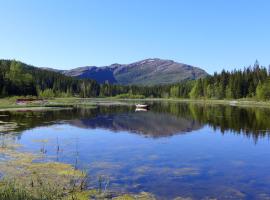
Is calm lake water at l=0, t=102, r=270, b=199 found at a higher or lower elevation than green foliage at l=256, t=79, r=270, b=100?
lower

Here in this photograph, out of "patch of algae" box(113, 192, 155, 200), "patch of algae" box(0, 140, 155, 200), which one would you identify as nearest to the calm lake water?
"patch of algae" box(113, 192, 155, 200)

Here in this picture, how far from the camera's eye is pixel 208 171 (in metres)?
28.2

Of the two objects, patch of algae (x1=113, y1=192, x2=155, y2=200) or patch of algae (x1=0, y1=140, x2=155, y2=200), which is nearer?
patch of algae (x1=0, y1=140, x2=155, y2=200)

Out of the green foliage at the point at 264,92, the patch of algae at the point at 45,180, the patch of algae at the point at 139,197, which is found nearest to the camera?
the patch of algae at the point at 45,180

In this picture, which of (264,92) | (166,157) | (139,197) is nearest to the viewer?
(139,197)

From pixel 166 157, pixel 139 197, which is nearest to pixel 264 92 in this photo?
pixel 166 157

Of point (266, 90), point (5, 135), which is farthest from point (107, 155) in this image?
point (266, 90)

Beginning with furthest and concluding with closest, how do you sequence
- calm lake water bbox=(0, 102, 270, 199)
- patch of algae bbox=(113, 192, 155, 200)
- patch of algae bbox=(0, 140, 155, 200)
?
1. calm lake water bbox=(0, 102, 270, 199)
2. patch of algae bbox=(113, 192, 155, 200)
3. patch of algae bbox=(0, 140, 155, 200)

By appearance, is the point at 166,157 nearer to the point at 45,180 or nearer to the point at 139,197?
the point at 139,197

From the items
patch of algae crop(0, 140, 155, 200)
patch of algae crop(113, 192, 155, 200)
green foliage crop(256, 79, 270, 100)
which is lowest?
patch of algae crop(113, 192, 155, 200)

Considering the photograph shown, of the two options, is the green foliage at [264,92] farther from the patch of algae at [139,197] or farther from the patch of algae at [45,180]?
the patch of algae at [139,197]

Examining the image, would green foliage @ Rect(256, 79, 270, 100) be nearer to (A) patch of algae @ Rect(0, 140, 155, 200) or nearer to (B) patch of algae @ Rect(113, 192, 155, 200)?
(A) patch of algae @ Rect(0, 140, 155, 200)

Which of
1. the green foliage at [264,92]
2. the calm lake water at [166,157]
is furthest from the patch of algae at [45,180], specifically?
the green foliage at [264,92]

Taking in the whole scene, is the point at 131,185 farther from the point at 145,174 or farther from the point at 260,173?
the point at 260,173
